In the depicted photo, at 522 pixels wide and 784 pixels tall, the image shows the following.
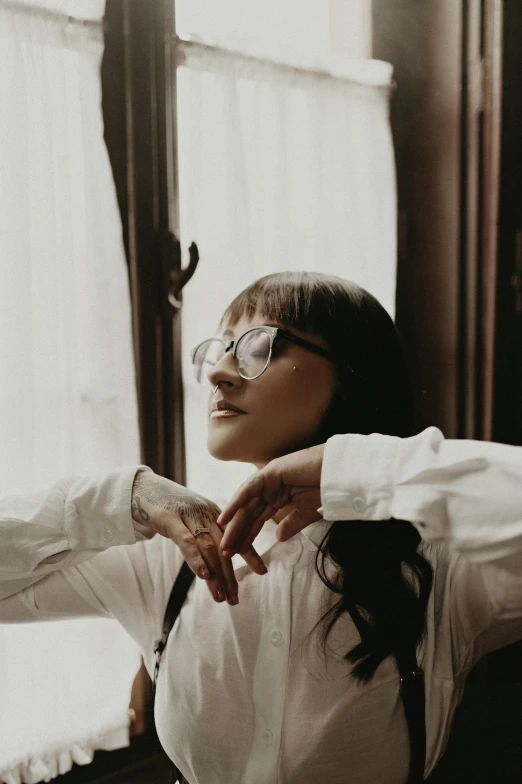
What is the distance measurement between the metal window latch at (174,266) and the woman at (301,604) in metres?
0.55

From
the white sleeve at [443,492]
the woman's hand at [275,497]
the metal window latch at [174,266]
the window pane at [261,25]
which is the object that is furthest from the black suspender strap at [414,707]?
the window pane at [261,25]

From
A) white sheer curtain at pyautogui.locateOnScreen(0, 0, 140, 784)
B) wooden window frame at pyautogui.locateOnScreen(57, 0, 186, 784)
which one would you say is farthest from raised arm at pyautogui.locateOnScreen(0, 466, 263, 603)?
wooden window frame at pyautogui.locateOnScreen(57, 0, 186, 784)

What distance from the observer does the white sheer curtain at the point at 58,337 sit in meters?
1.43

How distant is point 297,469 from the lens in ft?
2.92

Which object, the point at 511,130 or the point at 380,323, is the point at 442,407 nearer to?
the point at 511,130

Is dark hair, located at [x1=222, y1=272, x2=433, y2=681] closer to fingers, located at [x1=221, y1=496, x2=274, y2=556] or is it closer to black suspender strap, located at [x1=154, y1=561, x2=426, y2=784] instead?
black suspender strap, located at [x1=154, y1=561, x2=426, y2=784]

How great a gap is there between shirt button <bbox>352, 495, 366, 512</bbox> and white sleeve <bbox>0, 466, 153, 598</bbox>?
341 mm

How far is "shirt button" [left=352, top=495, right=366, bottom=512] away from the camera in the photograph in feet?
2.77

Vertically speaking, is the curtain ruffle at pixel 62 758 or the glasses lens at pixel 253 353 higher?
the glasses lens at pixel 253 353

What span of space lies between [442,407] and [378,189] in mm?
699

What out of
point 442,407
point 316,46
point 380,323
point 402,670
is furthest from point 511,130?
point 402,670

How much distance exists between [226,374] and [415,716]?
57 cm

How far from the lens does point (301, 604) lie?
3.32ft

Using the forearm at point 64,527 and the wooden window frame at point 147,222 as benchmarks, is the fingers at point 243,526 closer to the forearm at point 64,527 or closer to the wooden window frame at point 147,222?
the forearm at point 64,527
